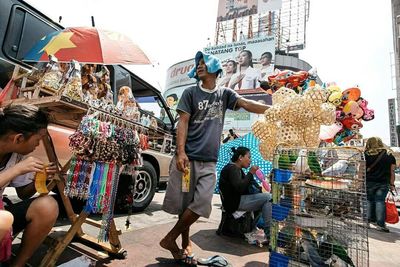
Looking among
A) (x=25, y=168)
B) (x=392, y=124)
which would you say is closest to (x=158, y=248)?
(x=25, y=168)

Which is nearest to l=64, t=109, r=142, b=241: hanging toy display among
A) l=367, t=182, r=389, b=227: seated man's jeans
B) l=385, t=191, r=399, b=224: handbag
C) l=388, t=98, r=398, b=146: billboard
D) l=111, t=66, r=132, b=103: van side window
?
l=111, t=66, r=132, b=103: van side window

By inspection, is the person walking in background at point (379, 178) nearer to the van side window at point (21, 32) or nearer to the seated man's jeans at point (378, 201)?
the seated man's jeans at point (378, 201)

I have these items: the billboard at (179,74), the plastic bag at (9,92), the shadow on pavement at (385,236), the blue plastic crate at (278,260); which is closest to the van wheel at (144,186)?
the plastic bag at (9,92)

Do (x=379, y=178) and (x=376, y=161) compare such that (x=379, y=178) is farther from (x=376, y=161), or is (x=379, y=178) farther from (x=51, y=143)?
(x=51, y=143)

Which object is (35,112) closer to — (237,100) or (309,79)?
(237,100)

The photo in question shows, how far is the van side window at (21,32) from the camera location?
2.76m

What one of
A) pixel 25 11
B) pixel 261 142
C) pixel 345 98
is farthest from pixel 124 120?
pixel 345 98

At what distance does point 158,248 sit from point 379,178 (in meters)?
4.41

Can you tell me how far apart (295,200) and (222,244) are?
1450 mm

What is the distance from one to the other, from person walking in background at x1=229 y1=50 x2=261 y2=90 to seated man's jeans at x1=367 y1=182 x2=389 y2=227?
870 inches

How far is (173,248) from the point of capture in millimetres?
Result: 2166

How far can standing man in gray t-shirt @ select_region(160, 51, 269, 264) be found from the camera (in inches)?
84.4

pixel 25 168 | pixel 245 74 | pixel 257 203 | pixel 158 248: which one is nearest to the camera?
pixel 25 168

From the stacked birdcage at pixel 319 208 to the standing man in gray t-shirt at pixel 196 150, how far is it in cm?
60
